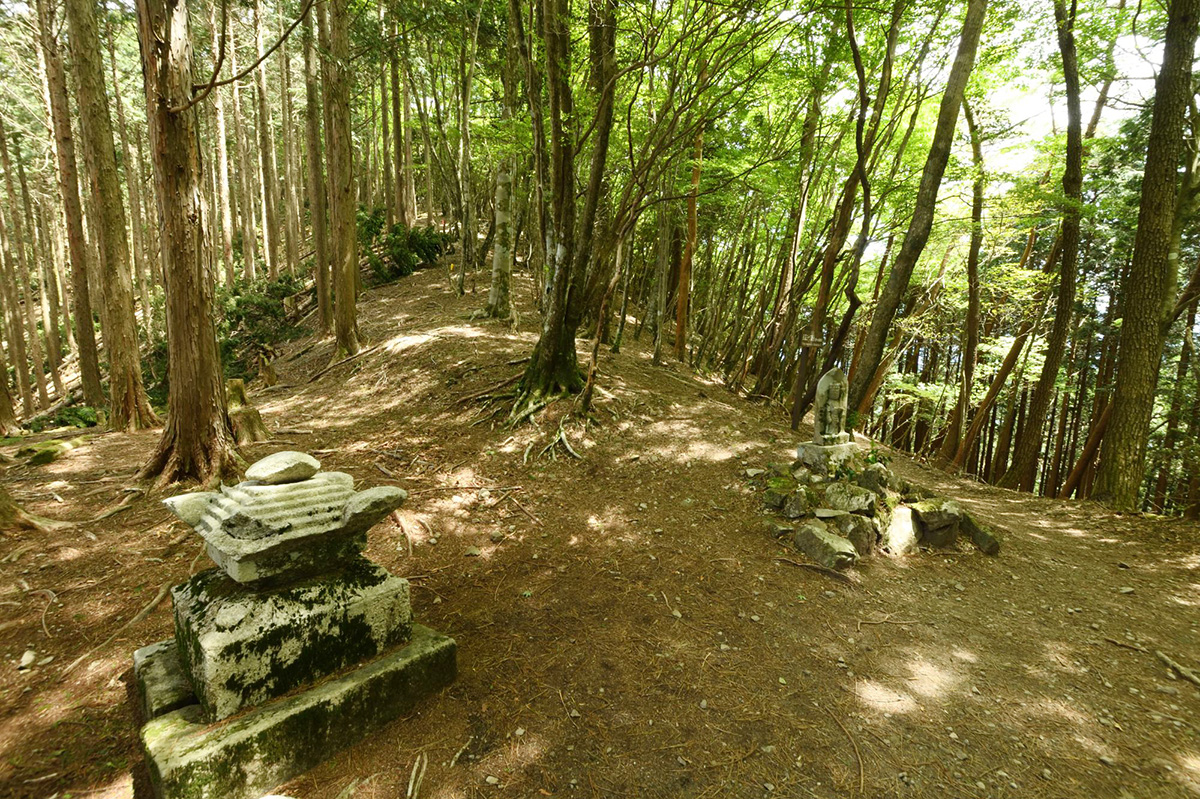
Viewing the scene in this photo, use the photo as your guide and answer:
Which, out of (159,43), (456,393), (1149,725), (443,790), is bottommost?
(1149,725)

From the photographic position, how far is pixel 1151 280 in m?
6.73

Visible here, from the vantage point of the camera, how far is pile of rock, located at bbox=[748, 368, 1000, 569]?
16.1ft

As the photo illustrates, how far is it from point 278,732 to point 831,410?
19.3ft

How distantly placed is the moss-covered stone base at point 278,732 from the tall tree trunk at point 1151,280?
930 centimetres

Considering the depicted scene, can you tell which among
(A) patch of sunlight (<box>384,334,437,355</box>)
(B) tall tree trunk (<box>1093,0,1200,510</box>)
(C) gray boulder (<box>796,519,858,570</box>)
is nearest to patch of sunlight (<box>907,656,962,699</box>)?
(C) gray boulder (<box>796,519,858,570</box>)

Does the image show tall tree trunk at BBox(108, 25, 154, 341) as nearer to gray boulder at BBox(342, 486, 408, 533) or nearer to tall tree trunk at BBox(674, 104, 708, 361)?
tall tree trunk at BBox(674, 104, 708, 361)

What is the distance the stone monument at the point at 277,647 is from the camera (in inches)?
85.7

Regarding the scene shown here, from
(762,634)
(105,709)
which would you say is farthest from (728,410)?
(105,709)

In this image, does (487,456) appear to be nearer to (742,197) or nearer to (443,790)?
(443,790)

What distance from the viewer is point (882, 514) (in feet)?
17.0

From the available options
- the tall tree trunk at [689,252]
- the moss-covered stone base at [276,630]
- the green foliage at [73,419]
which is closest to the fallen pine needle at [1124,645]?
the moss-covered stone base at [276,630]

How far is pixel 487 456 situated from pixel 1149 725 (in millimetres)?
5933

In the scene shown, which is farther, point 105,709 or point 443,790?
point 105,709

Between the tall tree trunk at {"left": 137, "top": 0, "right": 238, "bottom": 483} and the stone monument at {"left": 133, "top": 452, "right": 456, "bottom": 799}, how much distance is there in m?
2.76
